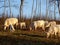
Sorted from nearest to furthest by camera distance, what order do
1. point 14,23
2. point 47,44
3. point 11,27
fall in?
point 47,44
point 11,27
point 14,23

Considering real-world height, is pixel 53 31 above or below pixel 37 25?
below

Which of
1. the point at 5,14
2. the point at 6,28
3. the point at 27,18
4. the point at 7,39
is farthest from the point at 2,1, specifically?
the point at 7,39

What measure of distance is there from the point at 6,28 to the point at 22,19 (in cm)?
824

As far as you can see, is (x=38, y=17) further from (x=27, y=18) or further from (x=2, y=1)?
(x=2, y=1)

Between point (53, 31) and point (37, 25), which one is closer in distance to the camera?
point (53, 31)

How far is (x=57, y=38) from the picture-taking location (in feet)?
65.1

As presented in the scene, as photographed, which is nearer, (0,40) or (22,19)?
(0,40)

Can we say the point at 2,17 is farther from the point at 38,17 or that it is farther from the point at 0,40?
the point at 0,40

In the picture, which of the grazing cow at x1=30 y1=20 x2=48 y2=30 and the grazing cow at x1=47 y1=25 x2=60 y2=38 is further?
the grazing cow at x1=30 y1=20 x2=48 y2=30

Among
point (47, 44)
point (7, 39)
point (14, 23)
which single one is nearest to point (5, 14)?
point (14, 23)

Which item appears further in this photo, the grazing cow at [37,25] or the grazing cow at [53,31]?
the grazing cow at [37,25]

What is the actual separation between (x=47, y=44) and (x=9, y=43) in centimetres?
293

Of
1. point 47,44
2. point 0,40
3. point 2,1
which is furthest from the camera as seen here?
point 2,1

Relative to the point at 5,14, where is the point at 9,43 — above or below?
below
